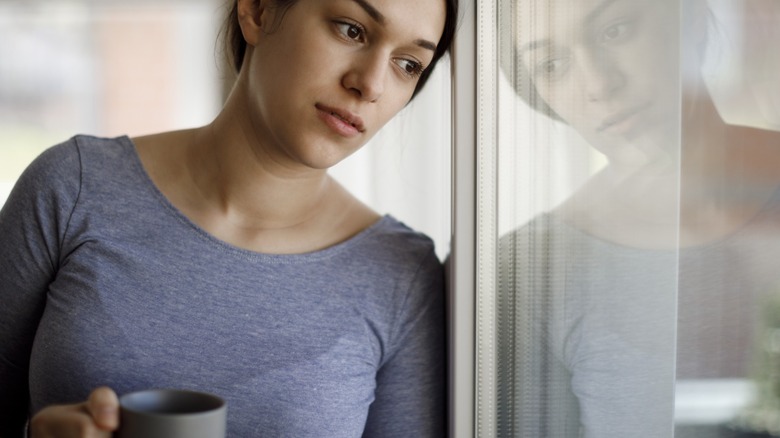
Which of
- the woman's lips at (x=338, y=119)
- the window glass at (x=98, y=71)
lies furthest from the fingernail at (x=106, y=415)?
the window glass at (x=98, y=71)

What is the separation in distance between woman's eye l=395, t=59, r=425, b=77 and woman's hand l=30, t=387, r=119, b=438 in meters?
0.46

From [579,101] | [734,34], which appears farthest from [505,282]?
[734,34]

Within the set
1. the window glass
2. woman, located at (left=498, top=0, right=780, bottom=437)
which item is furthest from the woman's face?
the window glass

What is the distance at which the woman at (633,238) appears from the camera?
0.59m

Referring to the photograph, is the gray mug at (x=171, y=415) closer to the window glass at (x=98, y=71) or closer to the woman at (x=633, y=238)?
the woman at (x=633, y=238)

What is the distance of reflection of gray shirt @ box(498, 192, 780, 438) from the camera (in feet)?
1.94

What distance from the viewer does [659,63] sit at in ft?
2.14

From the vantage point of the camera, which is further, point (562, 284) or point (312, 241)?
point (312, 241)

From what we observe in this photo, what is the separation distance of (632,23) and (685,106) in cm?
10

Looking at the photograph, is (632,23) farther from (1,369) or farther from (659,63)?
(1,369)

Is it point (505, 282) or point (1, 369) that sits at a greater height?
point (505, 282)

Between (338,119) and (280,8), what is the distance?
15 cm

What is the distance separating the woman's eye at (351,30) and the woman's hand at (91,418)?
0.43 metres

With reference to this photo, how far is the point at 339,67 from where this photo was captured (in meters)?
A: 0.82
